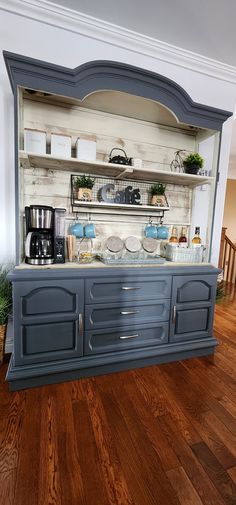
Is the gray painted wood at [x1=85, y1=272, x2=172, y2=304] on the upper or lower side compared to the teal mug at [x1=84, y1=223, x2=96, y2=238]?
lower

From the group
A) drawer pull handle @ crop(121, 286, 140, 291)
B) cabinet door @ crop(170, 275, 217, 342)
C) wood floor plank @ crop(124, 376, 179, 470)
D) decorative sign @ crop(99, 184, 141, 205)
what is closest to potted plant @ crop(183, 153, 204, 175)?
decorative sign @ crop(99, 184, 141, 205)

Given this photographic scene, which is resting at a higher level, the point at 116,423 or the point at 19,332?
the point at 19,332

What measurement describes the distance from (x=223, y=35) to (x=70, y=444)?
3.13m

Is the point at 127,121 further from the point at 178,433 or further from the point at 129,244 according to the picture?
the point at 178,433

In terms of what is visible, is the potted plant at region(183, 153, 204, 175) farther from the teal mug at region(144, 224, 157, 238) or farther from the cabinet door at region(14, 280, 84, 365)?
the cabinet door at region(14, 280, 84, 365)

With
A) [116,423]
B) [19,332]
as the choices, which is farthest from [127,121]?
[116,423]

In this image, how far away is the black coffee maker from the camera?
1667mm

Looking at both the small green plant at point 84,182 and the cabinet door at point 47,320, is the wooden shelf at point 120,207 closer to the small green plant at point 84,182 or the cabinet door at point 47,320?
the small green plant at point 84,182

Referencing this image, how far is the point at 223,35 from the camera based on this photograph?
78.2 inches

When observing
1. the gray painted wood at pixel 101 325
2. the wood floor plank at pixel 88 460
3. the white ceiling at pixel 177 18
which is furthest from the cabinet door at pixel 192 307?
the white ceiling at pixel 177 18

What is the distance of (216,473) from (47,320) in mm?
1231

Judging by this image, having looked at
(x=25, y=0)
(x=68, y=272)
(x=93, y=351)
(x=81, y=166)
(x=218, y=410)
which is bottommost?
(x=218, y=410)

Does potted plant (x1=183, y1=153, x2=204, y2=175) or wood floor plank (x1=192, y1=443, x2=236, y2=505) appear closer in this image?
wood floor plank (x1=192, y1=443, x2=236, y2=505)

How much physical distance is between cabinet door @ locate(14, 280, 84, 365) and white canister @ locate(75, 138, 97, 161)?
949 mm
